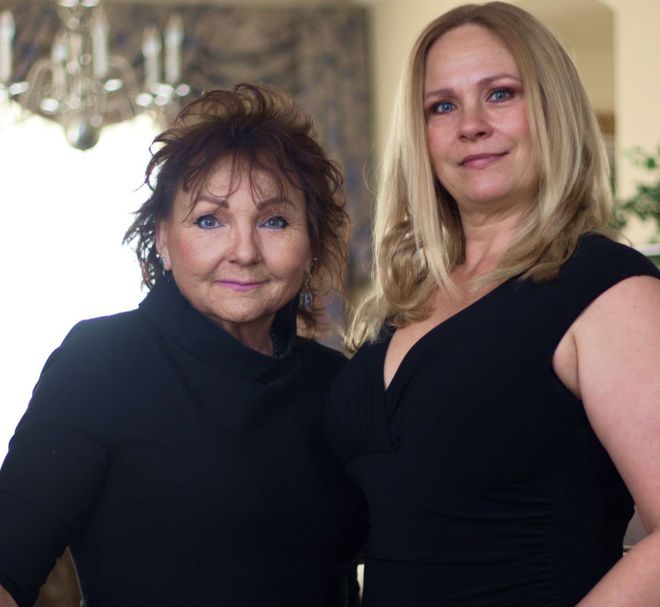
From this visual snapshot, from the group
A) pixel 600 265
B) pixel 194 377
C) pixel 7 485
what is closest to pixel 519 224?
pixel 600 265

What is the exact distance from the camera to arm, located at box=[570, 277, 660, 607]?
1371 mm

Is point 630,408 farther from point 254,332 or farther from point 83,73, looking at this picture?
point 83,73

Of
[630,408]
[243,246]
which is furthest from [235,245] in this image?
[630,408]

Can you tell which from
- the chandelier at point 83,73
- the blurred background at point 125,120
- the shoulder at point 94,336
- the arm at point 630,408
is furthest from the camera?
the blurred background at point 125,120

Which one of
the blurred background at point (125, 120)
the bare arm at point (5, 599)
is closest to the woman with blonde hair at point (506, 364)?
the bare arm at point (5, 599)

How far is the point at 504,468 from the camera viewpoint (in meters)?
1.51

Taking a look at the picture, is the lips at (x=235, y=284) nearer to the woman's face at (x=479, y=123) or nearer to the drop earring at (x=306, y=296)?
the drop earring at (x=306, y=296)

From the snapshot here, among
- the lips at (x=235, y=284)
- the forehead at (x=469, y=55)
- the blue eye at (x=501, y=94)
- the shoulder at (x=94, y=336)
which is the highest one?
the forehead at (x=469, y=55)

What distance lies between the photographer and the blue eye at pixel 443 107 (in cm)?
175

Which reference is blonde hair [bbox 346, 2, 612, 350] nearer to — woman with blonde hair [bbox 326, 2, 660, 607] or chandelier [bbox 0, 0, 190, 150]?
woman with blonde hair [bbox 326, 2, 660, 607]

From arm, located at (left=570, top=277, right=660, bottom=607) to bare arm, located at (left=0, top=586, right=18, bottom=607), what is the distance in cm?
71

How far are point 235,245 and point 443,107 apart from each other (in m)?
0.38

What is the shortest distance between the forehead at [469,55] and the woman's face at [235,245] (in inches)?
11.6

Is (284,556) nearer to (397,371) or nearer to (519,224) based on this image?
(397,371)
